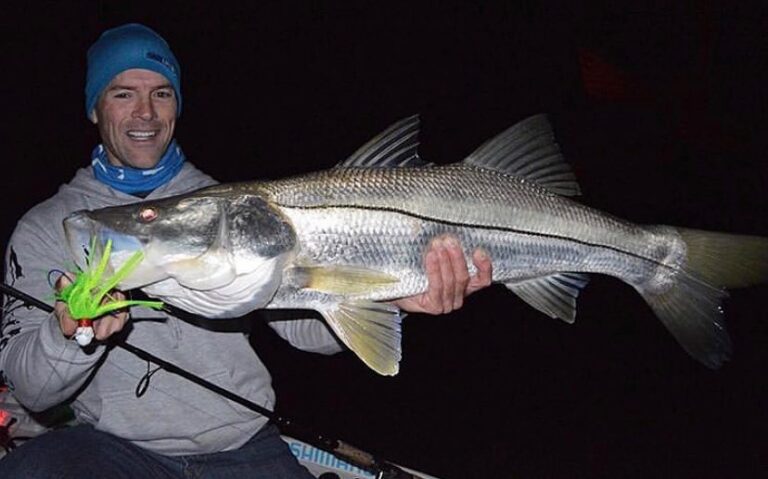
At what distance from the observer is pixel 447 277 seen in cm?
224

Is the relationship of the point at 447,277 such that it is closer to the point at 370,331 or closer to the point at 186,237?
the point at 370,331

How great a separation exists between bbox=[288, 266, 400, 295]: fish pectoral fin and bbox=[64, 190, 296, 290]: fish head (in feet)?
0.33

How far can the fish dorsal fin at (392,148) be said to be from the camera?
2264 millimetres

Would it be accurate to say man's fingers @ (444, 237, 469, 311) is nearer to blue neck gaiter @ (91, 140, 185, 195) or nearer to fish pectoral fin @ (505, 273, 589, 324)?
fish pectoral fin @ (505, 273, 589, 324)

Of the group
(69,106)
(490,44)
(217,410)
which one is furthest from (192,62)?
(217,410)

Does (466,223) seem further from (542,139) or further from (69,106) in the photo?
(69,106)

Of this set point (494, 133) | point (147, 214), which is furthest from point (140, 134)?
point (494, 133)

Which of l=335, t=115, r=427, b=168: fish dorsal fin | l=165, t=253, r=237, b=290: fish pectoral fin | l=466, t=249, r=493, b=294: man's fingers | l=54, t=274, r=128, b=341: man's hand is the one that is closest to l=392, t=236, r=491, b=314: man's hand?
l=466, t=249, r=493, b=294: man's fingers

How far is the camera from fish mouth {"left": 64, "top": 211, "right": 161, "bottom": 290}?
178 cm

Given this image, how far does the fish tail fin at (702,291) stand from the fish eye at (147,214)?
1798mm

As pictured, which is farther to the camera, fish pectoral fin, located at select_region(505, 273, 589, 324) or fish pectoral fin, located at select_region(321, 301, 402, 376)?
fish pectoral fin, located at select_region(505, 273, 589, 324)

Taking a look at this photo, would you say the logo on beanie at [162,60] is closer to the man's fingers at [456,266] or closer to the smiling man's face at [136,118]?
the smiling man's face at [136,118]

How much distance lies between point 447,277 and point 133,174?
1.36 meters

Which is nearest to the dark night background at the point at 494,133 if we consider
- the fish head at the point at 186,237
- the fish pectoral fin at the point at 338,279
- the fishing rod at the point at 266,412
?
the fishing rod at the point at 266,412
